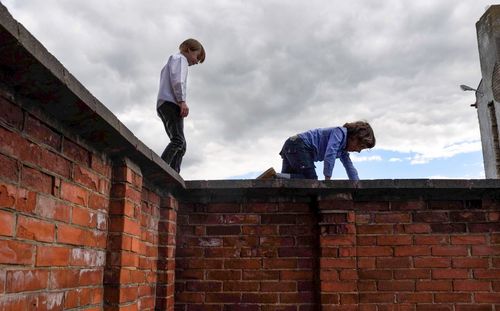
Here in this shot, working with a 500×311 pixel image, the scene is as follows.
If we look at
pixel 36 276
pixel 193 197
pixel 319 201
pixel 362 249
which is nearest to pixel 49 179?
pixel 36 276

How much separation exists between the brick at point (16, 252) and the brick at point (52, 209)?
0.52 ft

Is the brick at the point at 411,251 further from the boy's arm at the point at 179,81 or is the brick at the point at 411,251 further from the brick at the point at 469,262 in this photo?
the boy's arm at the point at 179,81

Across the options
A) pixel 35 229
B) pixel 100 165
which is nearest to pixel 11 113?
pixel 35 229

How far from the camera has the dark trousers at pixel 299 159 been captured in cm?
475

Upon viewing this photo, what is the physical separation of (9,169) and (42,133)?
0.94ft

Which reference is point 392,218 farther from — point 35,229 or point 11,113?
point 11,113

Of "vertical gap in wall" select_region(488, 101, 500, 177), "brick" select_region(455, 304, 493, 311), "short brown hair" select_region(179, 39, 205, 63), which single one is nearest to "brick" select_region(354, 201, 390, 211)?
"brick" select_region(455, 304, 493, 311)

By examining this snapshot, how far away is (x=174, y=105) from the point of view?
4.17m

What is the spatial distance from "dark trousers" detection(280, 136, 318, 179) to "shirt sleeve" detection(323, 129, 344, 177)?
0.23 metres

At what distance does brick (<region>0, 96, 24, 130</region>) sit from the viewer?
5.48 feet

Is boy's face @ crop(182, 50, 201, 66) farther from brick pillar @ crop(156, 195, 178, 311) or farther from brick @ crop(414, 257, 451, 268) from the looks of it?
brick @ crop(414, 257, 451, 268)

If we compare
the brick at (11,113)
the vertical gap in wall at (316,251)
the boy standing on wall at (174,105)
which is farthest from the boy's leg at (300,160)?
the brick at (11,113)

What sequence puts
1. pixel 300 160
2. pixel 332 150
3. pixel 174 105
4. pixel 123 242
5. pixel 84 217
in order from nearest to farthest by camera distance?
1. pixel 84 217
2. pixel 123 242
3. pixel 174 105
4. pixel 332 150
5. pixel 300 160

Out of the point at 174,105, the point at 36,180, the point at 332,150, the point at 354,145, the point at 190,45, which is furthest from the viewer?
the point at 354,145
